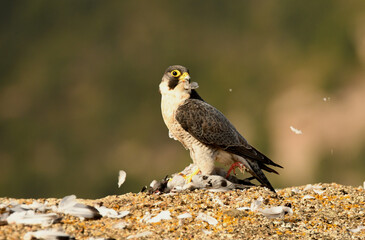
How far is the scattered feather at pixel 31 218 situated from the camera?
14.4ft

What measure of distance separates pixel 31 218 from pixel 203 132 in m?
2.15

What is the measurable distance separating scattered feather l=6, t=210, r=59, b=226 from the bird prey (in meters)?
1.92

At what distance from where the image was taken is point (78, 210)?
471cm

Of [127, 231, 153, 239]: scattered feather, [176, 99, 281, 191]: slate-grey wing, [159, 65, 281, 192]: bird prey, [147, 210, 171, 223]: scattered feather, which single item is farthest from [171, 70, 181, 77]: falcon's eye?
[127, 231, 153, 239]: scattered feather

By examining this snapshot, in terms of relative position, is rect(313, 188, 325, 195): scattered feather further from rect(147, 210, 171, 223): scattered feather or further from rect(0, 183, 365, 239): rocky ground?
rect(147, 210, 171, 223): scattered feather

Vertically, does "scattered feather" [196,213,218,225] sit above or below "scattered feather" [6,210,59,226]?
above

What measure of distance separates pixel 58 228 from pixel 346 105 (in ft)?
98.7

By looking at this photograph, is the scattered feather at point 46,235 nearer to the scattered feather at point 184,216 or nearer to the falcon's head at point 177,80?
the scattered feather at point 184,216

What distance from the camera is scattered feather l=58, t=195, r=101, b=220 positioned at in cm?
466

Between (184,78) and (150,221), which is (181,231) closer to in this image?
(150,221)

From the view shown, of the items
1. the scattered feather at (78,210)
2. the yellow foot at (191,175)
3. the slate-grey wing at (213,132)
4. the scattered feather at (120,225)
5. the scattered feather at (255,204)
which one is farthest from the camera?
the slate-grey wing at (213,132)

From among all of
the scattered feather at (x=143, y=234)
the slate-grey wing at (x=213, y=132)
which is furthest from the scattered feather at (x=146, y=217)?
the slate-grey wing at (x=213, y=132)

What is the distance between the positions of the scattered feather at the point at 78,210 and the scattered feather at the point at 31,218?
0.64 ft

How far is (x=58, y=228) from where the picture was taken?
432 centimetres
